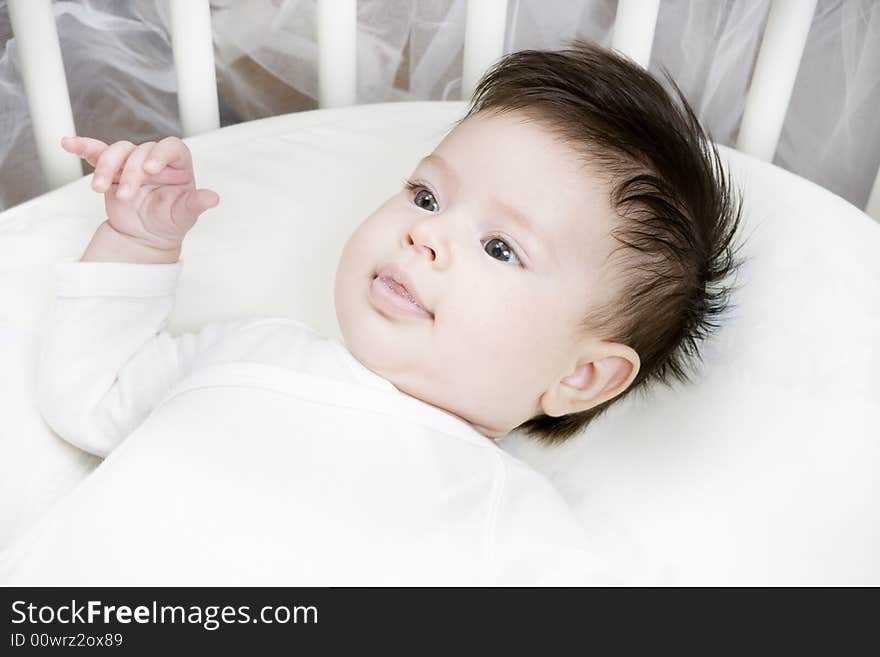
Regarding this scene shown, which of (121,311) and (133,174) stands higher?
(133,174)

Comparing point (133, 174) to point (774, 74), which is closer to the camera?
point (133, 174)

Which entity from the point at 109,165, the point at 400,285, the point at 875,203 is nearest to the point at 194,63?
the point at 109,165

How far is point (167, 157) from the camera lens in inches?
31.4

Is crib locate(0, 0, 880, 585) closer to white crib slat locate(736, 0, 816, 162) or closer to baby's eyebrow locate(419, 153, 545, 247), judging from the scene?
white crib slat locate(736, 0, 816, 162)

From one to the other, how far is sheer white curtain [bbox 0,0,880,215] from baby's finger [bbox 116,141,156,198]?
40 centimetres

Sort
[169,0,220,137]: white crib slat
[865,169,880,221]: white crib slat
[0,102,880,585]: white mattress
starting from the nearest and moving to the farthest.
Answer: [0,102,880,585]: white mattress
[169,0,220,137]: white crib slat
[865,169,880,221]: white crib slat

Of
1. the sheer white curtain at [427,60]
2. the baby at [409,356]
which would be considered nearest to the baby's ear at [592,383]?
the baby at [409,356]

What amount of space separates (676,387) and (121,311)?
0.47m

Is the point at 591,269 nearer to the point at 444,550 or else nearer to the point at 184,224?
the point at 444,550

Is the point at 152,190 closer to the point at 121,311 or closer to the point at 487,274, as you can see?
the point at 121,311

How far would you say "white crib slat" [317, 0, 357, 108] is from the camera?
1004 mm

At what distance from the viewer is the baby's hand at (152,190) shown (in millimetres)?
774

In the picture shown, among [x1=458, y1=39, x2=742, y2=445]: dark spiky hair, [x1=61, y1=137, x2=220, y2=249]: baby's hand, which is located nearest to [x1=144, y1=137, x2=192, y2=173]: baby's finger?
[x1=61, y1=137, x2=220, y2=249]: baby's hand

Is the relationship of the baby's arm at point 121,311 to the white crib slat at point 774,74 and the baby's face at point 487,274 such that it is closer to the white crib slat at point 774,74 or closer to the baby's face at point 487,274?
the baby's face at point 487,274
